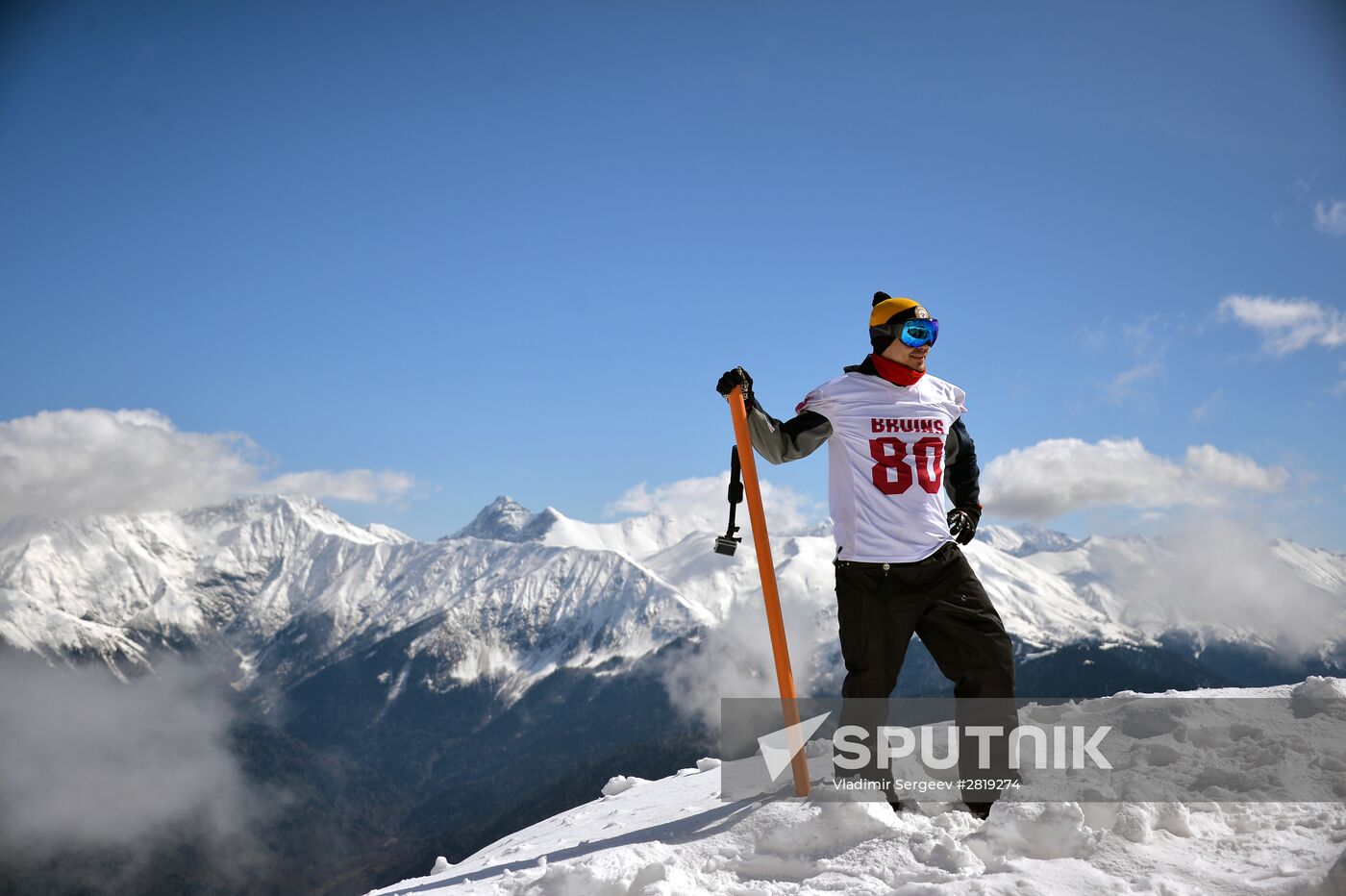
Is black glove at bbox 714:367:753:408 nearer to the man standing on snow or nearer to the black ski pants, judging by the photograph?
the man standing on snow

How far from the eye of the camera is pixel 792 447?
20.2ft

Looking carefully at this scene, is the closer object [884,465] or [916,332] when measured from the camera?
[884,465]

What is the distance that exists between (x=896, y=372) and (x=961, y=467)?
93 cm

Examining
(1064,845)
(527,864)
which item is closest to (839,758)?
(1064,845)

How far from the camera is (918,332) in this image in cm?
624

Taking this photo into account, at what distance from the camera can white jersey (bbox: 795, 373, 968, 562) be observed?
5.88 meters

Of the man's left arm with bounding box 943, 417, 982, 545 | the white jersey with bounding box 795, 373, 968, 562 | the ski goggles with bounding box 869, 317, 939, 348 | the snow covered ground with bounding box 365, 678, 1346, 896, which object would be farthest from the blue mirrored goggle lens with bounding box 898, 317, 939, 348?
the snow covered ground with bounding box 365, 678, 1346, 896

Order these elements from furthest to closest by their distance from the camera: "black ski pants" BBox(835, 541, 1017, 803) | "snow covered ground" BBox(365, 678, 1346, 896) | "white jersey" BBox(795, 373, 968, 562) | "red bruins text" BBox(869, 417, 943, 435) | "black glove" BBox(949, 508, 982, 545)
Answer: "black glove" BBox(949, 508, 982, 545), "red bruins text" BBox(869, 417, 943, 435), "white jersey" BBox(795, 373, 968, 562), "black ski pants" BBox(835, 541, 1017, 803), "snow covered ground" BBox(365, 678, 1346, 896)

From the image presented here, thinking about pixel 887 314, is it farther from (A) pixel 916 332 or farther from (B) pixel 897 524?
(B) pixel 897 524

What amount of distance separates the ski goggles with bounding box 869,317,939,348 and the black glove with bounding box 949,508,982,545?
48.8 inches

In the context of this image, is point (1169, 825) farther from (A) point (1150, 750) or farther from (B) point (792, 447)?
(B) point (792, 447)

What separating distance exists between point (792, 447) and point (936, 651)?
5.49 ft

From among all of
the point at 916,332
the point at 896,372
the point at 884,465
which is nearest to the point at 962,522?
the point at 884,465

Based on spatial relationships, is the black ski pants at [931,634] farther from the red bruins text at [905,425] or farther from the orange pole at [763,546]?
the red bruins text at [905,425]
